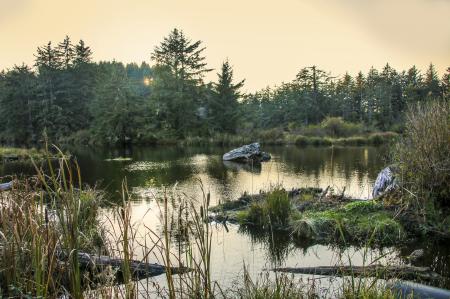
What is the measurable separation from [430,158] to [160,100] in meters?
41.8

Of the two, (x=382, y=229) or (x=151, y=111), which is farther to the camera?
(x=151, y=111)

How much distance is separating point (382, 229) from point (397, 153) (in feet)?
7.28

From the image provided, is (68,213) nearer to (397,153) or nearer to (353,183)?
(397,153)

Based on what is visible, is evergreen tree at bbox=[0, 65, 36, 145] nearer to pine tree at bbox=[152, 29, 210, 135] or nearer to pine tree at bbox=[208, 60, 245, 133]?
pine tree at bbox=[152, 29, 210, 135]

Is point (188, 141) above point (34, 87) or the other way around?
the other way around

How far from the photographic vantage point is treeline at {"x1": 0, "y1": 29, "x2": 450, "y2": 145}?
46.5 metres

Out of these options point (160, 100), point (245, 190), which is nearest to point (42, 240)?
point (245, 190)

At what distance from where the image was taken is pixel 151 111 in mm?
46844

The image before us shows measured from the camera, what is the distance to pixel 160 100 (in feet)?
157

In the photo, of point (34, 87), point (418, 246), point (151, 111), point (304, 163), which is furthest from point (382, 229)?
point (34, 87)

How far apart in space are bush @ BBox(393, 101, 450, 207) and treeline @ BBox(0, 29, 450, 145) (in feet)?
121

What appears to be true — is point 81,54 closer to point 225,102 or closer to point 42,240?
point 225,102

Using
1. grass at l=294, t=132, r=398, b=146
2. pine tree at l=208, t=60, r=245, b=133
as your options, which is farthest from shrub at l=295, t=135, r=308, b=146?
pine tree at l=208, t=60, r=245, b=133

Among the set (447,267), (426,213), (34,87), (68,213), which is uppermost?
(34,87)
